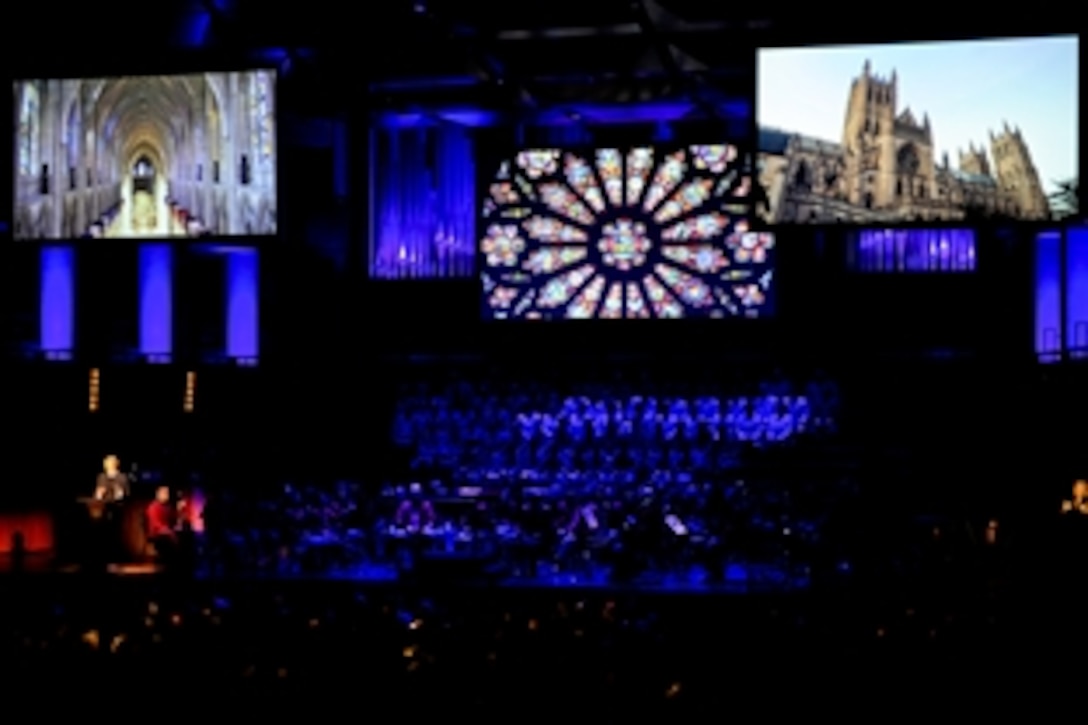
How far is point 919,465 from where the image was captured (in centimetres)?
1838

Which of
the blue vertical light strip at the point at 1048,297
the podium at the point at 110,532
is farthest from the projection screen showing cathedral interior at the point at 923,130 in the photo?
the podium at the point at 110,532

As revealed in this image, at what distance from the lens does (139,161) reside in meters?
13.6

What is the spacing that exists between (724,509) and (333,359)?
5816 mm

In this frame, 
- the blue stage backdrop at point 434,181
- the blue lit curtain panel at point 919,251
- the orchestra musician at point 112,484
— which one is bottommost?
the orchestra musician at point 112,484

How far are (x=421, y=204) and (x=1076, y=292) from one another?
796 centimetres

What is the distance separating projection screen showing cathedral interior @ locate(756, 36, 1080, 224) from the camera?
11.5 metres

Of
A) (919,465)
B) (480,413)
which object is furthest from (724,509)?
(480,413)

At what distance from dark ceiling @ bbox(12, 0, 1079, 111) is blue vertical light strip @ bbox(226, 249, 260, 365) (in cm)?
229

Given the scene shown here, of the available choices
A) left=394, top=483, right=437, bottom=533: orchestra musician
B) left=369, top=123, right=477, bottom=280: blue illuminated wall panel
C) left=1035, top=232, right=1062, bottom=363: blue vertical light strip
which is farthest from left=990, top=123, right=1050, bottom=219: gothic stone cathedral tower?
left=369, top=123, right=477, bottom=280: blue illuminated wall panel

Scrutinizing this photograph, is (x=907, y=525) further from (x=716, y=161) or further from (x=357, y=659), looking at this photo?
(x=357, y=659)

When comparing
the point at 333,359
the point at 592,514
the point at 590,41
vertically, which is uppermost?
the point at 590,41

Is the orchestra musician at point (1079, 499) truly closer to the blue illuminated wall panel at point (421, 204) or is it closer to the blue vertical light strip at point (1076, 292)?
the blue vertical light strip at point (1076, 292)

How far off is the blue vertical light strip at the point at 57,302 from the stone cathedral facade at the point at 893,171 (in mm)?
10270

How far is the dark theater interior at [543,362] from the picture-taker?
7129 mm
